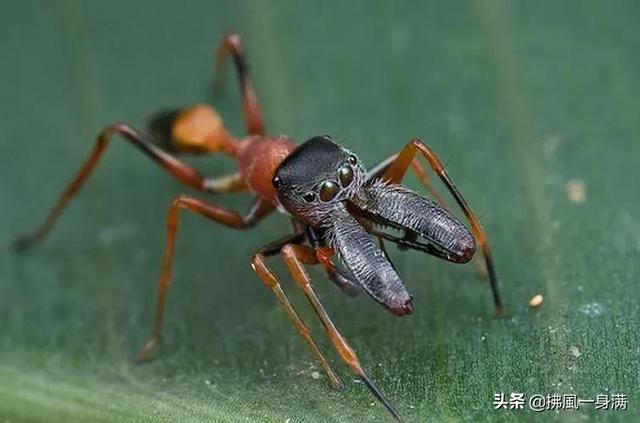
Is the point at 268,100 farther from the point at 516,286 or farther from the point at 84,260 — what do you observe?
the point at 516,286

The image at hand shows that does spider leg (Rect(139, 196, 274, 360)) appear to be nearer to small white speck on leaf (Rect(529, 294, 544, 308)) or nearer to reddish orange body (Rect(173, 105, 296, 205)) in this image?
reddish orange body (Rect(173, 105, 296, 205))

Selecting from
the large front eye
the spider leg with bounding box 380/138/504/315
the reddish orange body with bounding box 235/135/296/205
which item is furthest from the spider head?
the reddish orange body with bounding box 235/135/296/205

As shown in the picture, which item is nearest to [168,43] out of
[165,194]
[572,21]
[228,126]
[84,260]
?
[228,126]

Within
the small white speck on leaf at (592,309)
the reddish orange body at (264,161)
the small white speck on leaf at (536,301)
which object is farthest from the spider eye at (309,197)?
the small white speck on leaf at (592,309)

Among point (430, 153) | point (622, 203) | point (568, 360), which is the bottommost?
point (568, 360)

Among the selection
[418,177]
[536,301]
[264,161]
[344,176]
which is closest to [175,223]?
[264,161]
